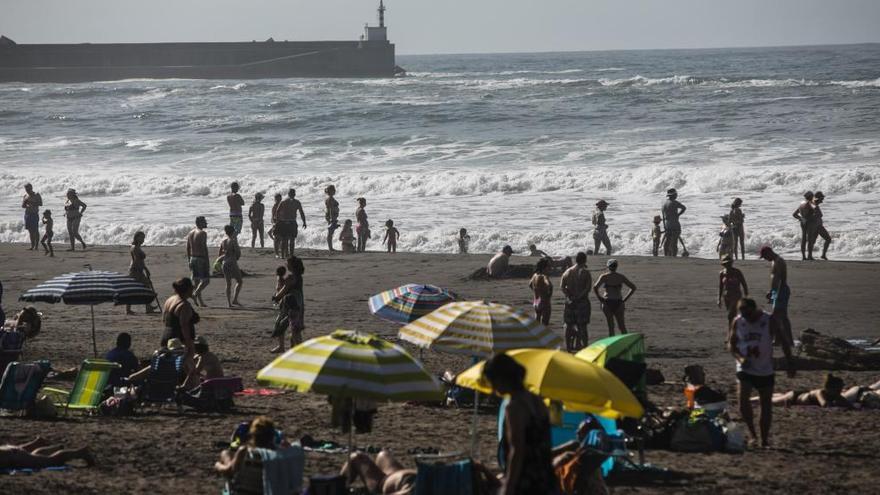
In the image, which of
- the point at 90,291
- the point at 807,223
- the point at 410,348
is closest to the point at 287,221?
the point at 410,348

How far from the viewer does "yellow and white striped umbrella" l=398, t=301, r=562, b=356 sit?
9.45m

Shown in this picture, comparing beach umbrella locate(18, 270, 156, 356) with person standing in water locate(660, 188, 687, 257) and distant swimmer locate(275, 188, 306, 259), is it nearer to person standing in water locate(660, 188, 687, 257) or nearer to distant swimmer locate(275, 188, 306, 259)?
distant swimmer locate(275, 188, 306, 259)

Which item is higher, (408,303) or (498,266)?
(408,303)

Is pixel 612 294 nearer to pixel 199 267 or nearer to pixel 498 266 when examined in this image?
pixel 498 266

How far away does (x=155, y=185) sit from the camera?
34938 mm

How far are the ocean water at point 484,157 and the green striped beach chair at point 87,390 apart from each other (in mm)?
14726

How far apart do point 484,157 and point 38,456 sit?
31.6 m

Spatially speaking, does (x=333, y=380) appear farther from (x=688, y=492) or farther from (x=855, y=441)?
(x=855, y=441)

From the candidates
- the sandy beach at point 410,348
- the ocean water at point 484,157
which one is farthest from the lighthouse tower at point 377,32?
the sandy beach at point 410,348

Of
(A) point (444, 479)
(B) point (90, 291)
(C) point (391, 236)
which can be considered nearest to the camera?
(A) point (444, 479)

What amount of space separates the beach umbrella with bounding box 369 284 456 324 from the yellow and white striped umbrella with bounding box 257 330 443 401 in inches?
160

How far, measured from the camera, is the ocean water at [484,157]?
2719cm

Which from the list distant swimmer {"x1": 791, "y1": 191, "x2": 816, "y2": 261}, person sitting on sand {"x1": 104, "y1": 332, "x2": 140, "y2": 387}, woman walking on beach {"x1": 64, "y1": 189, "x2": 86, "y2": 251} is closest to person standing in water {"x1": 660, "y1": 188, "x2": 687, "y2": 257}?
distant swimmer {"x1": 791, "y1": 191, "x2": 816, "y2": 261}

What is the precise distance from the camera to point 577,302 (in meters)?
13.6
